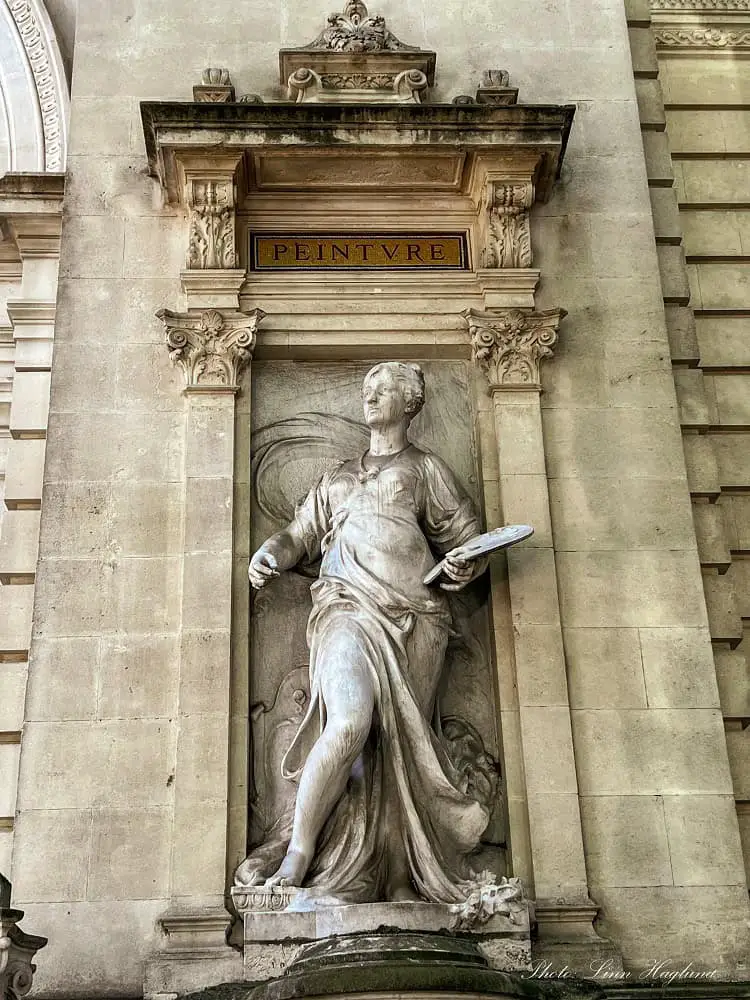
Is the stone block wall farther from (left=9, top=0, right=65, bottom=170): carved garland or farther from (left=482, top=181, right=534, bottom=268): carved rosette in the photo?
(left=9, top=0, right=65, bottom=170): carved garland

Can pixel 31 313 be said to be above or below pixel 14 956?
above

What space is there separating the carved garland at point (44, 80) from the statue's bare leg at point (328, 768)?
7138mm

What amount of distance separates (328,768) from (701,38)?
921cm

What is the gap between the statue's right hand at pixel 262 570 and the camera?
9.95 meters

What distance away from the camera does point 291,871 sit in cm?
908

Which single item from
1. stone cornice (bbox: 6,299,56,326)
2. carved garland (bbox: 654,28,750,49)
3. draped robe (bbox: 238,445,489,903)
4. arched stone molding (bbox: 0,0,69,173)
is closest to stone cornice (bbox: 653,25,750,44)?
carved garland (bbox: 654,28,750,49)

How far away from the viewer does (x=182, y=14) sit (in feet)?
42.4

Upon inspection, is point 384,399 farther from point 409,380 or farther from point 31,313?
point 31,313

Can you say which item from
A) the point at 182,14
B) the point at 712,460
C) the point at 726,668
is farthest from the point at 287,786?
the point at 182,14

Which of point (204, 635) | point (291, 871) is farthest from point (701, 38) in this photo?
point (291, 871)

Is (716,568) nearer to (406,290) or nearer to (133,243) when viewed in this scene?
(406,290)

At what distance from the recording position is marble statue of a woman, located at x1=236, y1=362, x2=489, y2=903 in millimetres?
9266

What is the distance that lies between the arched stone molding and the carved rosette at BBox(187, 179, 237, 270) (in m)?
2.81

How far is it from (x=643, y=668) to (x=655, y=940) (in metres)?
2.01
